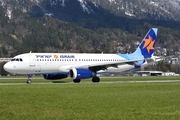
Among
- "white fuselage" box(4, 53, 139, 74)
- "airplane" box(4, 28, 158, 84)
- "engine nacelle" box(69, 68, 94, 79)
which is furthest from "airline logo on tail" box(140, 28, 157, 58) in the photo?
"engine nacelle" box(69, 68, 94, 79)

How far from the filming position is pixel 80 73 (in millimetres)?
62250

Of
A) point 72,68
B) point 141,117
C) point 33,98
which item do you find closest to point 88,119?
point 141,117

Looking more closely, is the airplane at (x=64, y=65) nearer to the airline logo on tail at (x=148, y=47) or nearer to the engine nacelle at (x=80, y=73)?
the engine nacelle at (x=80, y=73)

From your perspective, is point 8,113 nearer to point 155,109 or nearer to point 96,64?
point 155,109

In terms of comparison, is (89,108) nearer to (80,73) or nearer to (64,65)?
(80,73)

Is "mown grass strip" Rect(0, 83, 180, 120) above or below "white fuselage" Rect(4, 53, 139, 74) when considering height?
below

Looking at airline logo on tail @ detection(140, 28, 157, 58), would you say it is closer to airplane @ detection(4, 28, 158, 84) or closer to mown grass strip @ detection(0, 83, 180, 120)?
airplane @ detection(4, 28, 158, 84)

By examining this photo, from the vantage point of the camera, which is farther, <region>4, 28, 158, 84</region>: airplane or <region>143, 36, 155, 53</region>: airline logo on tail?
Answer: <region>143, 36, 155, 53</region>: airline logo on tail

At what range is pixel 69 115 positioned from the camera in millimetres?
23844

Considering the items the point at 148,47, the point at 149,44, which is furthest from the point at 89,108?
the point at 149,44

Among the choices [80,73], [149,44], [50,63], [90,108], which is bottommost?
[90,108]

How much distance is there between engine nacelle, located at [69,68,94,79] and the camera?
2441 inches

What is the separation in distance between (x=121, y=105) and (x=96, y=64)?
37513 mm

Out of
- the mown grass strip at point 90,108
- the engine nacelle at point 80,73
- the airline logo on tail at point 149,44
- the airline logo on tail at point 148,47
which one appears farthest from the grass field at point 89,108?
the airline logo on tail at point 149,44
